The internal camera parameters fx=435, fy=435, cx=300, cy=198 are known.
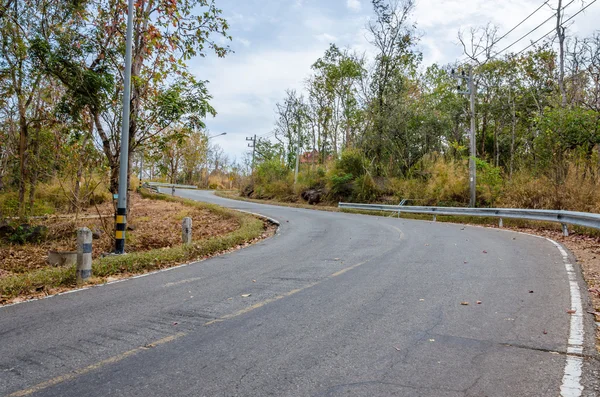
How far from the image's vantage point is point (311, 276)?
24.7ft

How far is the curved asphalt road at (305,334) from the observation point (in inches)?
136

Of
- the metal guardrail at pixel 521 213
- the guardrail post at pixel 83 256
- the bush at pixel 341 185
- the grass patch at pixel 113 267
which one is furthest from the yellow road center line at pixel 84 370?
the bush at pixel 341 185

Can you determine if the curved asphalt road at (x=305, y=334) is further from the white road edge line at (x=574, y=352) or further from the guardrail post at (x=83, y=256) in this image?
the guardrail post at (x=83, y=256)

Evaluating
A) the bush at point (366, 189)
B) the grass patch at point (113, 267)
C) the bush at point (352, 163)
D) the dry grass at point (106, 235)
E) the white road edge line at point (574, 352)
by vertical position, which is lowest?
the dry grass at point (106, 235)

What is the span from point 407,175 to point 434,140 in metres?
3.62

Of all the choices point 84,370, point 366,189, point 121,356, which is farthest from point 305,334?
point 366,189

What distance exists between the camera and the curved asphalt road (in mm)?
3453

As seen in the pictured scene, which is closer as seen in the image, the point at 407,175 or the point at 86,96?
the point at 86,96

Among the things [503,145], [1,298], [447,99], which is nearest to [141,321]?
[1,298]

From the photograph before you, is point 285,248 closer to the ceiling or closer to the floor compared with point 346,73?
closer to the floor

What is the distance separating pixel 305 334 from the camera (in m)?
4.58

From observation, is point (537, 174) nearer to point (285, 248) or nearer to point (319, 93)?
point (285, 248)

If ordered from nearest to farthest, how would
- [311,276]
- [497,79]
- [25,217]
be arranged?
[311,276]
[25,217]
[497,79]

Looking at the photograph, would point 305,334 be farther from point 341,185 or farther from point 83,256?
point 341,185
